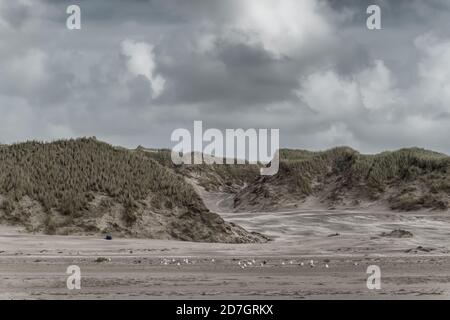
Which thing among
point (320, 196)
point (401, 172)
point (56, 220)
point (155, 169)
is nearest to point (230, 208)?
point (320, 196)

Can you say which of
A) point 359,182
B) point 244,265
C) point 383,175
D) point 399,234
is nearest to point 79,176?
point 399,234

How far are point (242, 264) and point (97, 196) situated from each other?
13226mm

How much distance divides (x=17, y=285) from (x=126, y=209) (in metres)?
16.9

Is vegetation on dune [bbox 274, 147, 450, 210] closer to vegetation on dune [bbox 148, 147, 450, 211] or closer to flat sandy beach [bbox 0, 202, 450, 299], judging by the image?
vegetation on dune [bbox 148, 147, 450, 211]

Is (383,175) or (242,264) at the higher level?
(383,175)

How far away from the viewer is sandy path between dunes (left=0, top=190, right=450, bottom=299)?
14336 mm

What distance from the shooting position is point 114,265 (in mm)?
20266

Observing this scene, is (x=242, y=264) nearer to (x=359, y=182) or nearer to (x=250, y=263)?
(x=250, y=263)

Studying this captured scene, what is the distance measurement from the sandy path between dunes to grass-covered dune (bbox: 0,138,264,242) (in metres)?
1.74

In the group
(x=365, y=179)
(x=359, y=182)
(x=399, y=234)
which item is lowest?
(x=399, y=234)

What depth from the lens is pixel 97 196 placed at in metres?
32.5

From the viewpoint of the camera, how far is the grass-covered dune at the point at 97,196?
31156 mm

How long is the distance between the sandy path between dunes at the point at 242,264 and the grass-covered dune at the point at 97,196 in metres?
1.74

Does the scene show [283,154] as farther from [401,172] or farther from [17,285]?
[17,285]
